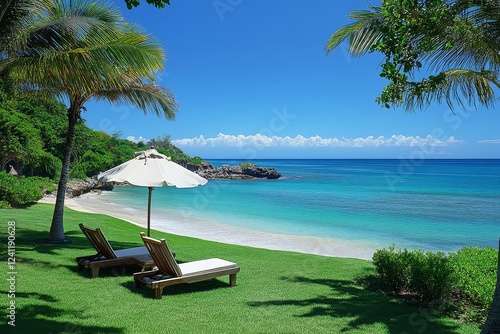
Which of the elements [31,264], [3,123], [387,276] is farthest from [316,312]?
[3,123]

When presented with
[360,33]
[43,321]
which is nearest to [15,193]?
[43,321]

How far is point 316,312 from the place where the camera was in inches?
223

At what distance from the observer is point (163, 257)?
20.1ft

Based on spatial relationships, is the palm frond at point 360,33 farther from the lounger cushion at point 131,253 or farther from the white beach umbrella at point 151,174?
the lounger cushion at point 131,253

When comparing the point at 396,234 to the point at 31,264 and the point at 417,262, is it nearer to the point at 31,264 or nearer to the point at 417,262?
the point at 417,262

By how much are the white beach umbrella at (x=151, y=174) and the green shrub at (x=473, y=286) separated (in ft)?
16.1

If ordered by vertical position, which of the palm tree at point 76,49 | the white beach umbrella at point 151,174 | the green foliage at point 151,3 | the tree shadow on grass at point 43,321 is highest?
the palm tree at point 76,49

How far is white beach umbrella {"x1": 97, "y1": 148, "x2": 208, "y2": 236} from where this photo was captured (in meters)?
7.69

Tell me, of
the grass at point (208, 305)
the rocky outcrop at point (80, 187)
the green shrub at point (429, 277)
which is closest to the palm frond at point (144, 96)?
the grass at point (208, 305)

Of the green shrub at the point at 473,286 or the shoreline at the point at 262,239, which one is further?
the shoreline at the point at 262,239

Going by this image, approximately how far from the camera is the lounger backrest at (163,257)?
5.96m

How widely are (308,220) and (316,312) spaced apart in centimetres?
1852

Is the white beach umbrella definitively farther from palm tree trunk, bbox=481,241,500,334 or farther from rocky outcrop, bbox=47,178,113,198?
rocky outcrop, bbox=47,178,113,198

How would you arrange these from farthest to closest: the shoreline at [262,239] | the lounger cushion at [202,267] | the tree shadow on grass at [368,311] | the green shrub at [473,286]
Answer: the shoreline at [262,239], the lounger cushion at [202,267], the green shrub at [473,286], the tree shadow on grass at [368,311]
